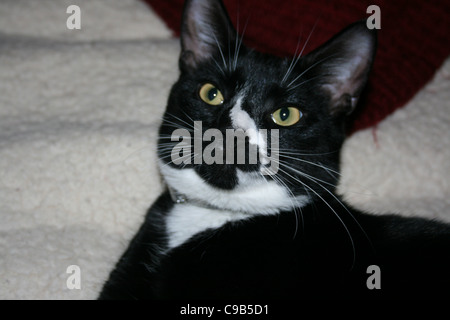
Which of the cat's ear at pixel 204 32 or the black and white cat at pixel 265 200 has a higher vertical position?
the cat's ear at pixel 204 32

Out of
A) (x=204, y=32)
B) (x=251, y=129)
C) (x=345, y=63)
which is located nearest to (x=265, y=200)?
(x=251, y=129)

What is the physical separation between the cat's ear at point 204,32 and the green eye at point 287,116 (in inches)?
11.3

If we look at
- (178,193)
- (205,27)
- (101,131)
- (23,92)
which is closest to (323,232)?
(178,193)

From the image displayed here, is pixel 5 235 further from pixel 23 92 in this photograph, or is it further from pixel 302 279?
pixel 302 279

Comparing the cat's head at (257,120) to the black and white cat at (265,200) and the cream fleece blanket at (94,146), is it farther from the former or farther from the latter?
the cream fleece blanket at (94,146)

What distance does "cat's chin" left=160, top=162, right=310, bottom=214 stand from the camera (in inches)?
53.7

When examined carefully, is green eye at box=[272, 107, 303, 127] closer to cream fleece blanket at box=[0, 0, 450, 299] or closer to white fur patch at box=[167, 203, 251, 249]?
white fur patch at box=[167, 203, 251, 249]

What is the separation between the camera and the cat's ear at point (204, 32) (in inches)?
60.2

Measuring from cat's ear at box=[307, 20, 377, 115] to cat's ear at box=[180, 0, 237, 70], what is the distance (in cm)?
31

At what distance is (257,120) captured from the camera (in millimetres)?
1339

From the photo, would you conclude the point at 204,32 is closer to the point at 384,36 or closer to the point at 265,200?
the point at 265,200

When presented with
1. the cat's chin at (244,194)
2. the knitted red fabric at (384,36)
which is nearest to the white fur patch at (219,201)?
the cat's chin at (244,194)

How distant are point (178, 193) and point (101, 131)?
1.48 feet

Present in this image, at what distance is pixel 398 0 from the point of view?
1903mm
